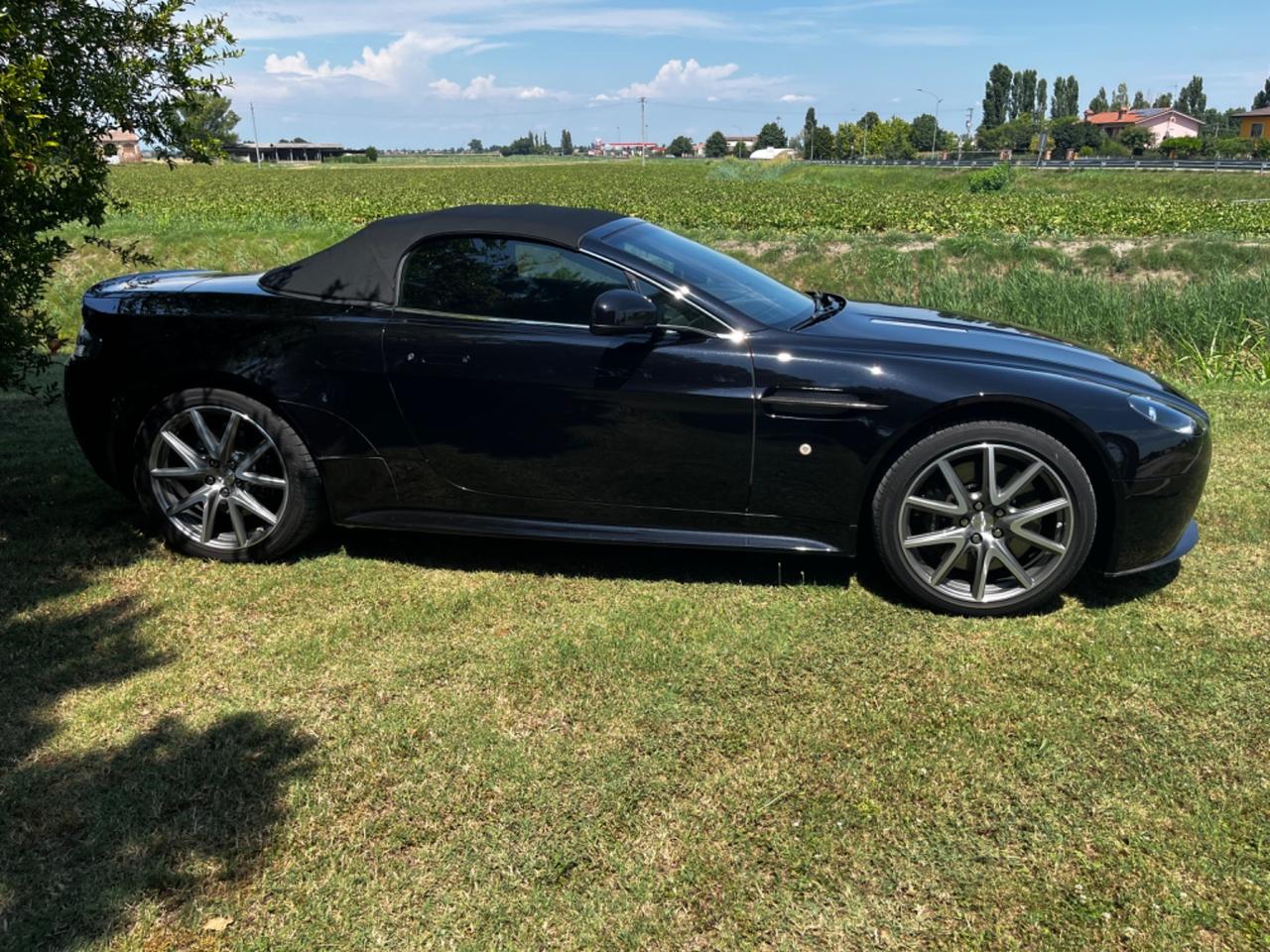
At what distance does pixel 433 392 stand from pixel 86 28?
2.22 m

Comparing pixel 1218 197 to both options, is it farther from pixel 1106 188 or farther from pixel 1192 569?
pixel 1192 569

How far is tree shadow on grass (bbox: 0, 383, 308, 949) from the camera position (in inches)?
90.7

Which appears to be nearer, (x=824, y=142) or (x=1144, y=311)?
(x=1144, y=311)

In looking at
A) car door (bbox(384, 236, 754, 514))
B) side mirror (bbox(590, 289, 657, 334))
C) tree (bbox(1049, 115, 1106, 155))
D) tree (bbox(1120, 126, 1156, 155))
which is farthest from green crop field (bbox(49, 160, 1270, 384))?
tree (bbox(1049, 115, 1106, 155))

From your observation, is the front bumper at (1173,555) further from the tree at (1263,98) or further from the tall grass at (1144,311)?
the tree at (1263,98)

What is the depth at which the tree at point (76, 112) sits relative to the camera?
4027 mm

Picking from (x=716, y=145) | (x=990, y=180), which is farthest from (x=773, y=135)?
(x=990, y=180)

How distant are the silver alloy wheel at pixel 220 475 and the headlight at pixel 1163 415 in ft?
11.3

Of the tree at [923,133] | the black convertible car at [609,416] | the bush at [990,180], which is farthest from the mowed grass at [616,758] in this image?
the tree at [923,133]

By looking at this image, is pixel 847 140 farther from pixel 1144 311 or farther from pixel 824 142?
pixel 1144 311

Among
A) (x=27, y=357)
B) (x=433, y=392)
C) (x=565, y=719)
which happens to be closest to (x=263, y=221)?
(x=27, y=357)

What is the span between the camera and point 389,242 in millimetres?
4062

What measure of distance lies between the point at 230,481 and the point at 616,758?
232 cm

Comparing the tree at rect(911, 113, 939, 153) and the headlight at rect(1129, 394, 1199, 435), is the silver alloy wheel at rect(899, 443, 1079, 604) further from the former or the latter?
the tree at rect(911, 113, 939, 153)
